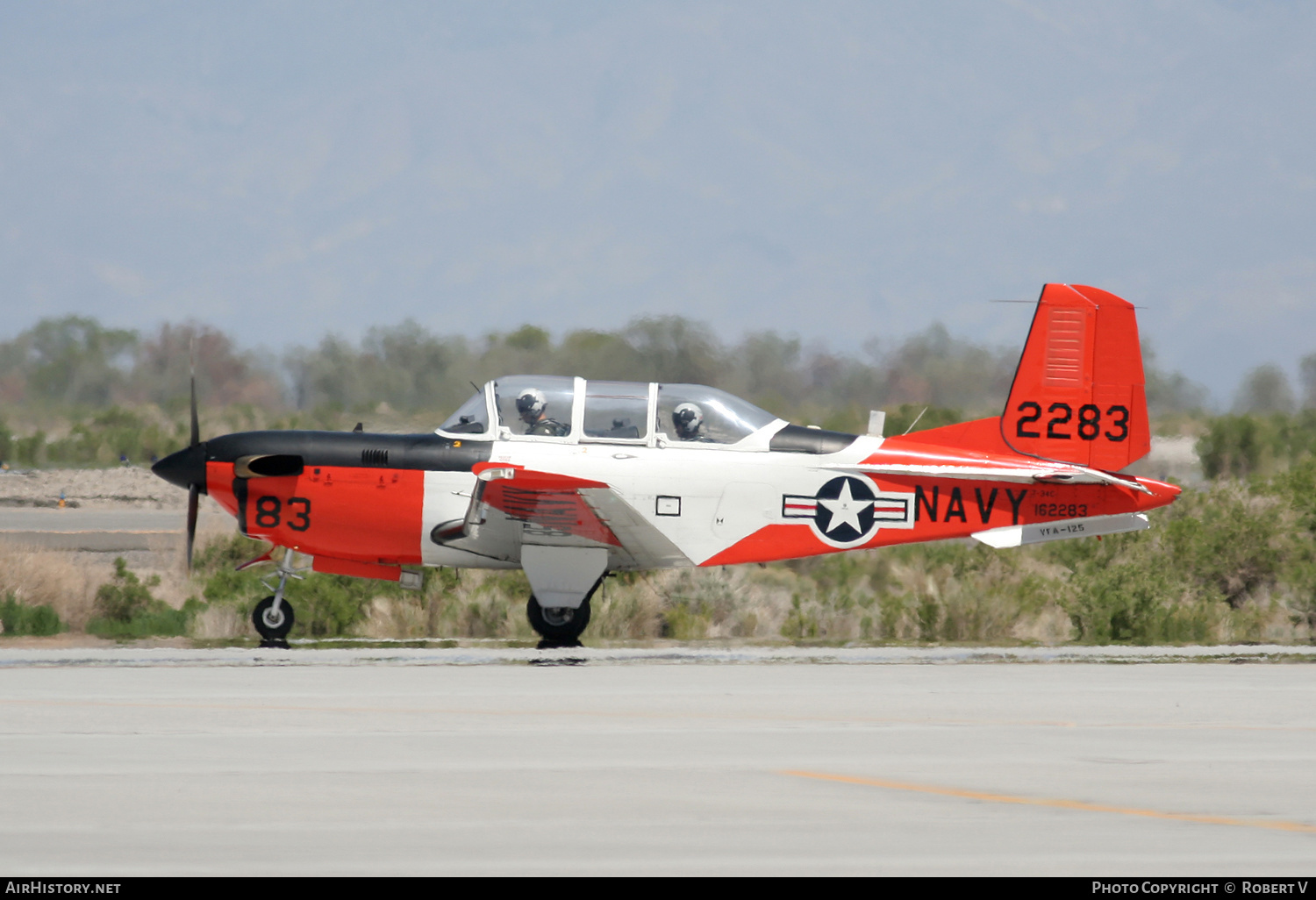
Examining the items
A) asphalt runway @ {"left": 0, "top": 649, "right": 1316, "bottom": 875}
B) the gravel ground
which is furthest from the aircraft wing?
the gravel ground

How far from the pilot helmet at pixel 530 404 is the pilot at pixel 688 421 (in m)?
1.09

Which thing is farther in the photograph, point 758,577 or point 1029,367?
point 758,577

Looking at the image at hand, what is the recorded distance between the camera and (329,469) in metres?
12.3

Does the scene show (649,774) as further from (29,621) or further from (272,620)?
(29,621)

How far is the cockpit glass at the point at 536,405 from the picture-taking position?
12.0m

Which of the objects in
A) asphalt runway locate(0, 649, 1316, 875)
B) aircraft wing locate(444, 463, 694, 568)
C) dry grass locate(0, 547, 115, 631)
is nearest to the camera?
asphalt runway locate(0, 649, 1316, 875)

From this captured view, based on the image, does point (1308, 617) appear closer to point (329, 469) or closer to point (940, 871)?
point (329, 469)

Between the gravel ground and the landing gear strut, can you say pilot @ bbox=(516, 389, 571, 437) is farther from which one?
the gravel ground

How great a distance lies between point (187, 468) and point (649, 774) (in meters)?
7.47

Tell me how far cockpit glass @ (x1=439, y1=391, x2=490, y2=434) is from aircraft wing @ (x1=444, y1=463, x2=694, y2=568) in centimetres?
42

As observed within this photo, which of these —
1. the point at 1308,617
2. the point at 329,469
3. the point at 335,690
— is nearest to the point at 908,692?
the point at 335,690

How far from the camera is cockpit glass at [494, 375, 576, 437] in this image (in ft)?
39.5

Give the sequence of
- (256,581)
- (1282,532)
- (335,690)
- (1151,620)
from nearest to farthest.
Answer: (335,690), (1151,620), (256,581), (1282,532)
